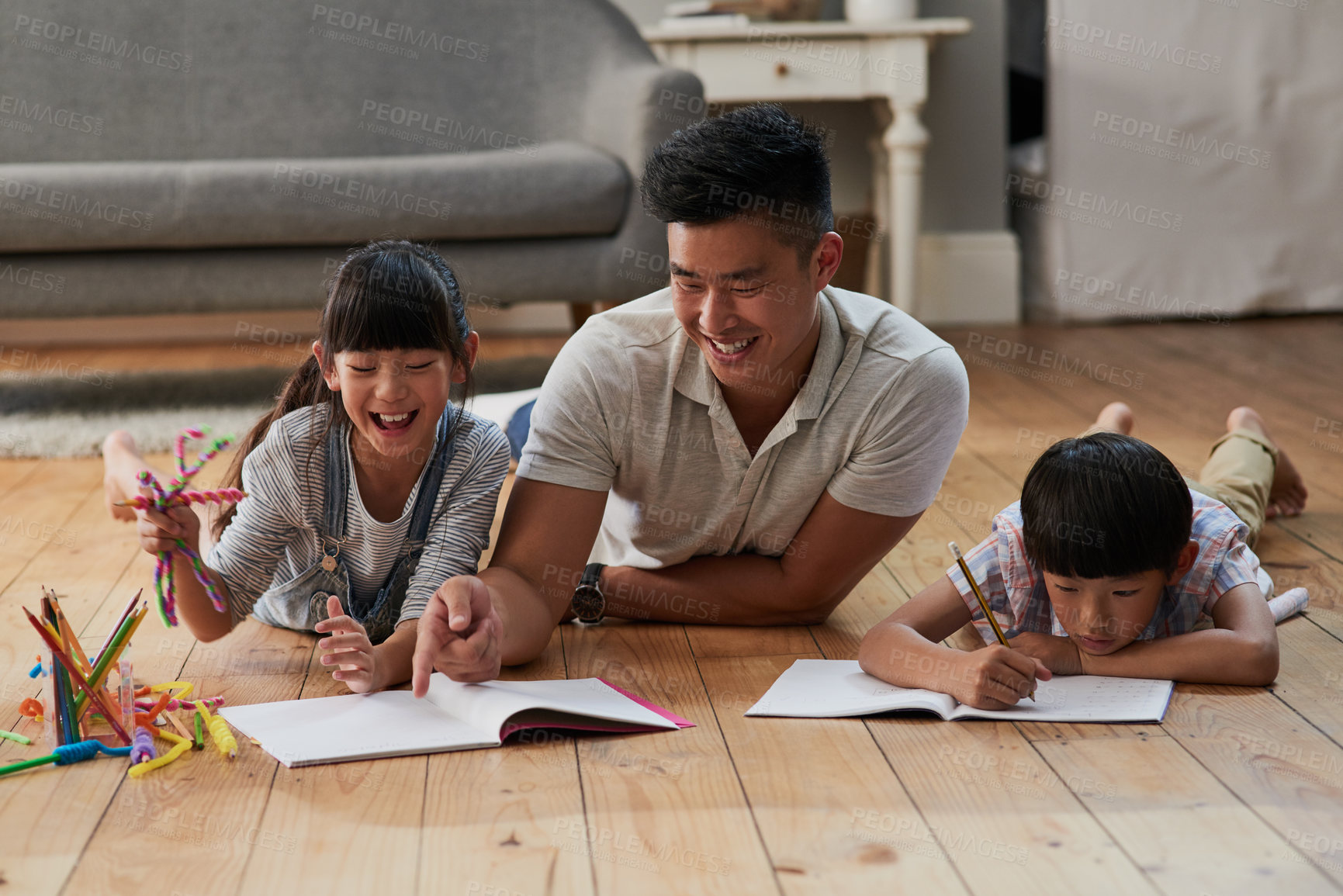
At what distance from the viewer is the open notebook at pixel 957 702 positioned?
120cm

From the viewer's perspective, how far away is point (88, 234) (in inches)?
98.7

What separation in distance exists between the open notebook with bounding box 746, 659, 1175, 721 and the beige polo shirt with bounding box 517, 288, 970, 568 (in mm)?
212

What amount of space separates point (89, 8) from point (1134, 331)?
9.58 feet

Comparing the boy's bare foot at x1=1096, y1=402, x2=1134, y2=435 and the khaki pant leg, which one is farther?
the boy's bare foot at x1=1096, y1=402, x2=1134, y2=435

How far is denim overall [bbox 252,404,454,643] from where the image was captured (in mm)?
1384

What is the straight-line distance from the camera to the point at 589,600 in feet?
4.99

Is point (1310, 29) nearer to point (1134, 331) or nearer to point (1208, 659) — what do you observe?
point (1134, 331)

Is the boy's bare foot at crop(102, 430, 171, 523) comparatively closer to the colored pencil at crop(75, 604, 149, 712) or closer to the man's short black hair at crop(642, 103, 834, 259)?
the colored pencil at crop(75, 604, 149, 712)

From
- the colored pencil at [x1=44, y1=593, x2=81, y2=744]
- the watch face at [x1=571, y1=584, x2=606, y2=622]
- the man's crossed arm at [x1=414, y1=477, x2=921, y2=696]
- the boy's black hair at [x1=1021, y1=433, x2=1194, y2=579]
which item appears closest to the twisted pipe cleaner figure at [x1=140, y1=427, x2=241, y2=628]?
the colored pencil at [x1=44, y1=593, x2=81, y2=744]

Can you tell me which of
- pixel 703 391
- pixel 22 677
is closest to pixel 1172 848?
pixel 703 391

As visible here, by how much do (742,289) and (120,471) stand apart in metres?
1.11

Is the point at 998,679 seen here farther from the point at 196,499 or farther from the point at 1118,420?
the point at 1118,420

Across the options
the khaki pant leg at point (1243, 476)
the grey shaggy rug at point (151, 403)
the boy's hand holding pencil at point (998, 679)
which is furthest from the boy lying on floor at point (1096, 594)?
the grey shaggy rug at point (151, 403)

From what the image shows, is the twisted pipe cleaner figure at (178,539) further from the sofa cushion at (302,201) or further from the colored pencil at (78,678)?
the sofa cushion at (302,201)
